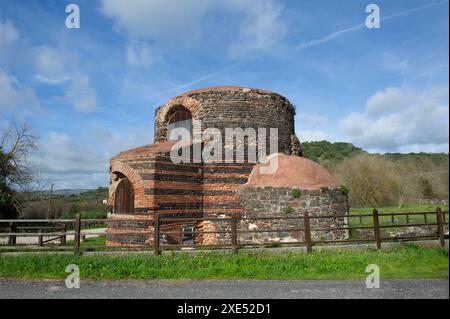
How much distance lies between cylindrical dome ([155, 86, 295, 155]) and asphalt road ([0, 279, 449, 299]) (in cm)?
→ 834

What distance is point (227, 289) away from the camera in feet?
22.5

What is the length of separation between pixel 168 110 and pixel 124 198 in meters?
5.15

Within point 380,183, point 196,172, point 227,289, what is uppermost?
point 380,183

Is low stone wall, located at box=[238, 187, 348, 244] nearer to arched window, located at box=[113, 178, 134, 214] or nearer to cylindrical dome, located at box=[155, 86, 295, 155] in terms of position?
cylindrical dome, located at box=[155, 86, 295, 155]

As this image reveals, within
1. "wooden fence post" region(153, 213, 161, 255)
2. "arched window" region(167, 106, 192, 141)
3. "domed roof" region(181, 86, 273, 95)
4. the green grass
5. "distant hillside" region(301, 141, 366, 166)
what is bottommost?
the green grass

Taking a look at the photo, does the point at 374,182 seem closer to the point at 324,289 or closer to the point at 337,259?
the point at 337,259

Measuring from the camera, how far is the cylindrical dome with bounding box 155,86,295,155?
1470 centimetres

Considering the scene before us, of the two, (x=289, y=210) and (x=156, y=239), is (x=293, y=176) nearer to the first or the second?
(x=289, y=210)

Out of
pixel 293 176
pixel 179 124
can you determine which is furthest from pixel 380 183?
pixel 179 124

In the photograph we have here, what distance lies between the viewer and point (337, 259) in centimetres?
891

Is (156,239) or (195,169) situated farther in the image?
(195,169)

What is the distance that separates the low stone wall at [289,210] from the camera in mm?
12469

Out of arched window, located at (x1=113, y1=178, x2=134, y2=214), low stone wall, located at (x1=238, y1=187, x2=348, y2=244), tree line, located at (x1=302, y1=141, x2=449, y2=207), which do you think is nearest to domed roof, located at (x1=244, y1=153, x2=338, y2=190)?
low stone wall, located at (x1=238, y1=187, x2=348, y2=244)

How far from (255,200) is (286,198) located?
1.23m
